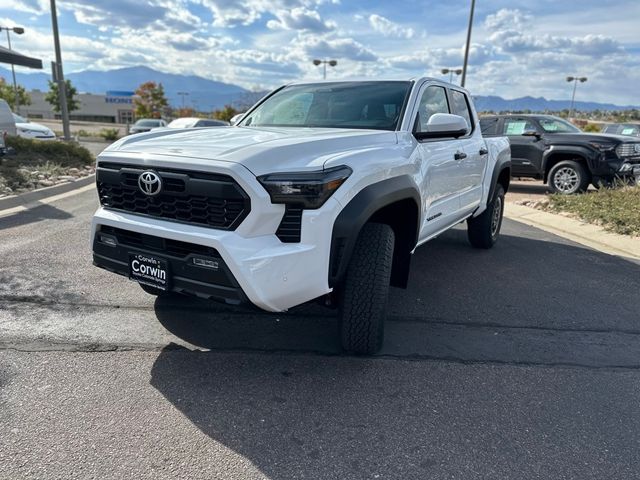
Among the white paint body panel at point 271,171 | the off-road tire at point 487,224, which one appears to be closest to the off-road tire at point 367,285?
the white paint body panel at point 271,171

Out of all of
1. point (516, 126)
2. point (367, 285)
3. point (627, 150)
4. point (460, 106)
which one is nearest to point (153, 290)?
point (367, 285)

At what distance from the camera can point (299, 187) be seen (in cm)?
256

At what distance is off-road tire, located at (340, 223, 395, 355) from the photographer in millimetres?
2928

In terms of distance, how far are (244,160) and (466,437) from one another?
1.80 m

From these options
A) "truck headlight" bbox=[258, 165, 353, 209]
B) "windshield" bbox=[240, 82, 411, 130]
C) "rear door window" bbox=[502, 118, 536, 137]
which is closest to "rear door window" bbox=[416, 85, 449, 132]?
"windshield" bbox=[240, 82, 411, 130]

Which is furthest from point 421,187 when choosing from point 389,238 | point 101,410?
point 101,410

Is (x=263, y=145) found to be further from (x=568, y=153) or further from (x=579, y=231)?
(x=568, y=153)

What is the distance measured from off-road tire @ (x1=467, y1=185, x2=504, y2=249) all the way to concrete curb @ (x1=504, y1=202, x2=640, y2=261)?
1.55 meters

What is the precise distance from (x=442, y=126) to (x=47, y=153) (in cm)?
1198

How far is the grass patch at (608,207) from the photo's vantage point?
753cm

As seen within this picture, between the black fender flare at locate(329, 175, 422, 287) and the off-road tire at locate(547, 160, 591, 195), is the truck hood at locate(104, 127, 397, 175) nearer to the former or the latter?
the black fender flare at locate(329, 175, 422, 287)

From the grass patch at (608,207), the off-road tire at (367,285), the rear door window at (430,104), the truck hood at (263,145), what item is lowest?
the grass patch at (608,207)

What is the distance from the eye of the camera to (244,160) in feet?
8.55

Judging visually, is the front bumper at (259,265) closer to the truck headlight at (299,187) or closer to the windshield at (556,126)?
the truck headlight at (299,187)
